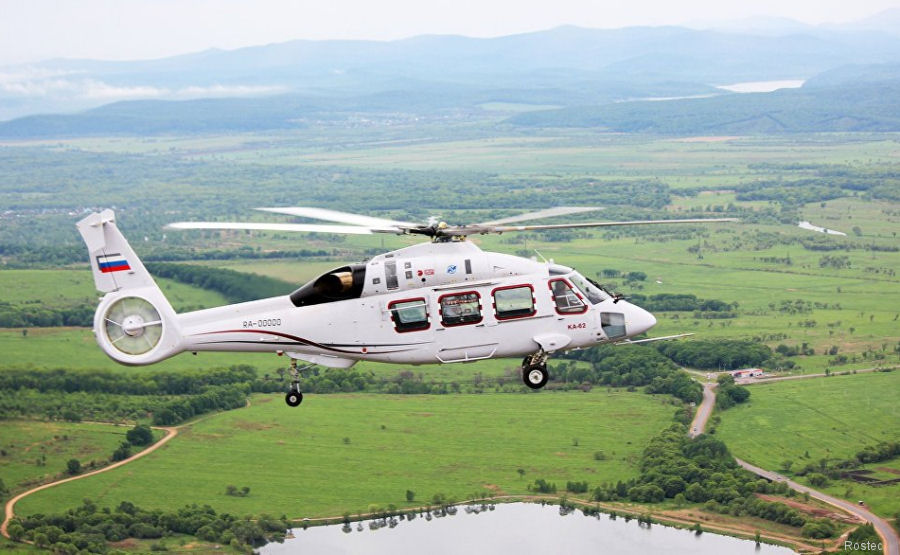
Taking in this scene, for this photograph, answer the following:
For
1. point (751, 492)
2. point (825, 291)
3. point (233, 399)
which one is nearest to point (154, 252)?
point (233, 399)

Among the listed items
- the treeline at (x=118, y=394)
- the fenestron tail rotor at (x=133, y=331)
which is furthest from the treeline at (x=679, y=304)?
the fenestron tail rotor at (x=133, y=331)

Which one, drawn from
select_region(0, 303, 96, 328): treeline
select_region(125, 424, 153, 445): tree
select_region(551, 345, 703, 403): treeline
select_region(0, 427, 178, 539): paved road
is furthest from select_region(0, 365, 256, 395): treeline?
select_region(551, 345, 703, 403): treeline

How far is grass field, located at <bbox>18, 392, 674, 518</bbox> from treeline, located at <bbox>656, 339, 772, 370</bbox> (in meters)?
12.0

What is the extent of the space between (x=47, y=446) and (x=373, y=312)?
70.3m

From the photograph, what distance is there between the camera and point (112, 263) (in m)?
34.7

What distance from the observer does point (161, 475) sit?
9388 centimetres

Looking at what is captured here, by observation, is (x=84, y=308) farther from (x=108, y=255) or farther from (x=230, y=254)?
(x=108, y=255)

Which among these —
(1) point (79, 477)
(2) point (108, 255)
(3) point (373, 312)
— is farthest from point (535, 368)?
(1) point (79, 477)

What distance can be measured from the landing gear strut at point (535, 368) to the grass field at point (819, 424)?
6015 centimetres

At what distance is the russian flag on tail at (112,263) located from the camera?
34531 millimetres

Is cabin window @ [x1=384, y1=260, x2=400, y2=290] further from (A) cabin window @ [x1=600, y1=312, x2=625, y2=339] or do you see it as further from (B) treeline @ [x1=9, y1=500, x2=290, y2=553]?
(B) treeline @ [x1=9, y1=500, x2=290, y2=553]

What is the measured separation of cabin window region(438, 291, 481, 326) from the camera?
1353 inches

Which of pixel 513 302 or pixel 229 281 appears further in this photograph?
pixel 229 281

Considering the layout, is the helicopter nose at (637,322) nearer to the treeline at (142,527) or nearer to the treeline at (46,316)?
the treeline at (142,527)
